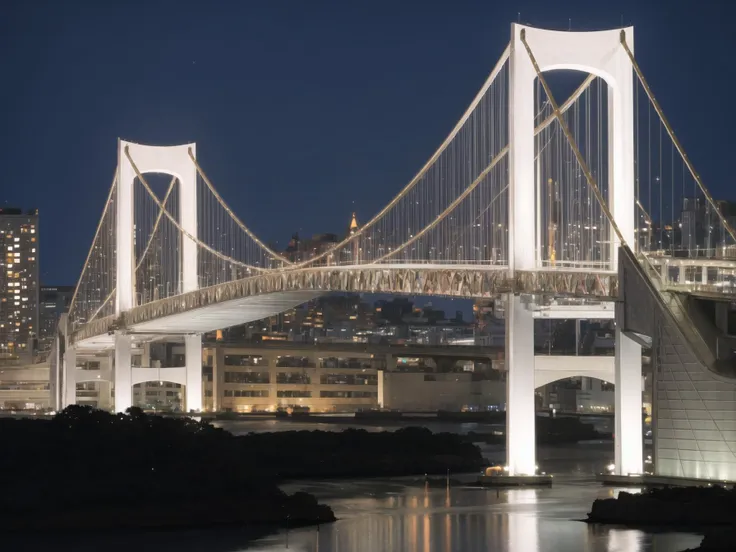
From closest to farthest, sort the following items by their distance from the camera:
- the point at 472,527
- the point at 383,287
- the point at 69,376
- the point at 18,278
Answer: the point at 472,527 < the point at 383,287 < the point at 69,376 < the point at 18,278

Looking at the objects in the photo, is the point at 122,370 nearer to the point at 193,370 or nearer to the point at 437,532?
the point at 193,370

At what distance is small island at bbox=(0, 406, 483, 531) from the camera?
3142 cm

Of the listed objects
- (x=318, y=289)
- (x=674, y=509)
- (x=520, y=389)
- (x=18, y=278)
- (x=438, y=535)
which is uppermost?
(x=18, y=278)

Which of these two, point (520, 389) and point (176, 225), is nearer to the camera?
point (520, 389)

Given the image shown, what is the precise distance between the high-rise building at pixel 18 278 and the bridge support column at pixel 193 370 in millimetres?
87584

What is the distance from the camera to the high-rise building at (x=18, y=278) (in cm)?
16225

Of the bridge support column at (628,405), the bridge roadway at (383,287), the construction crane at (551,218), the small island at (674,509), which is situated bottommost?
the small island at (674,509)

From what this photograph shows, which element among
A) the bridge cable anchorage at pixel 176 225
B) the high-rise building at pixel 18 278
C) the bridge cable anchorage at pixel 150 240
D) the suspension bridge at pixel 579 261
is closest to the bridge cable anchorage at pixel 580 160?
the suspension bridge at pixel 579 261

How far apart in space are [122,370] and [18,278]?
354ft

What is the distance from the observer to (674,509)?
97.2 ft

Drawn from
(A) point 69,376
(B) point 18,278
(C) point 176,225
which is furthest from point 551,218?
(B) point 18,278

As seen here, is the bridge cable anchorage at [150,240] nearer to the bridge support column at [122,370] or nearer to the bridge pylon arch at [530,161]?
the bridge support column at [122,370]

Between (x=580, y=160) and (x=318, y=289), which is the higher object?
(x=580, y=160)

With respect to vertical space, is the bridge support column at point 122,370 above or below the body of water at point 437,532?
above
